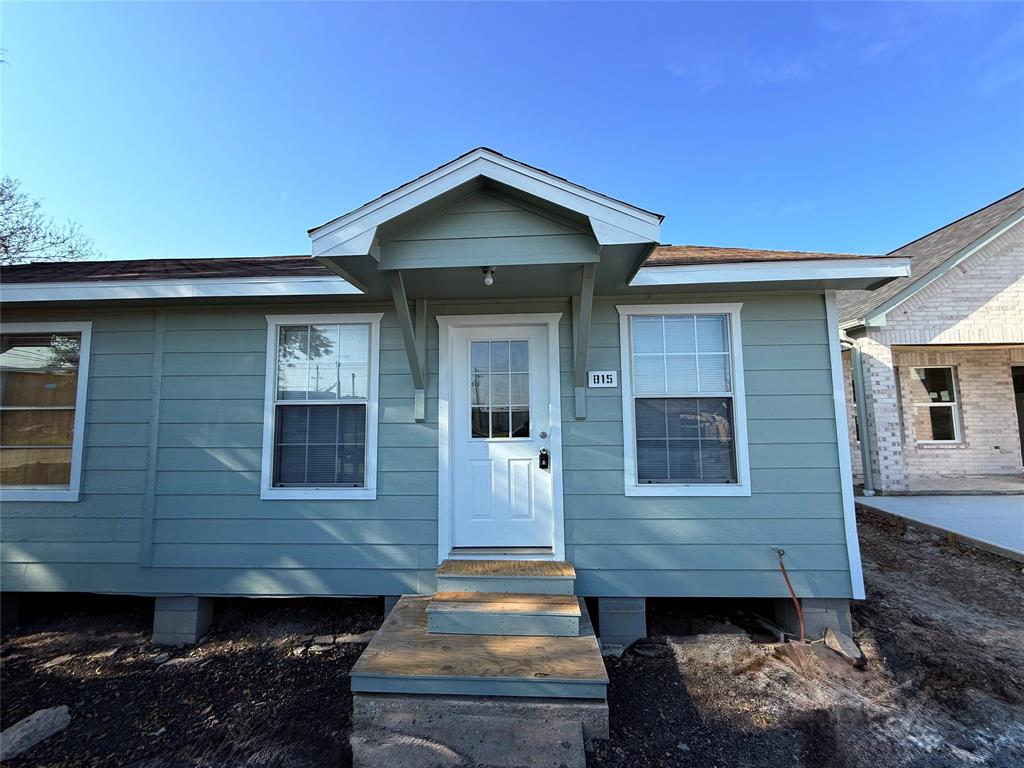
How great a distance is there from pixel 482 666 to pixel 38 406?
13.7ft

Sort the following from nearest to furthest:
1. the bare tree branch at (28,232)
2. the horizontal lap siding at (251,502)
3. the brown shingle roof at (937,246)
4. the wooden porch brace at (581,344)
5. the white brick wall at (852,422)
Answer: the wooden porch brace at (581,344) < the horizontal lap siding at (251,502) < the brown shingle roof at (937,246) < the white brick wall at (852,422) < the bare tree branch at (28,232)

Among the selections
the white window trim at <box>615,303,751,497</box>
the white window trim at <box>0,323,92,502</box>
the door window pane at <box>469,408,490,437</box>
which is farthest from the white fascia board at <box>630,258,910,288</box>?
the white window trim at <box>0,323,92,502</box>

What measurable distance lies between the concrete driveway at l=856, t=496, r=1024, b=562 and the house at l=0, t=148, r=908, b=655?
2.66 meters

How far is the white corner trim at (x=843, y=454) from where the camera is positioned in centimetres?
314

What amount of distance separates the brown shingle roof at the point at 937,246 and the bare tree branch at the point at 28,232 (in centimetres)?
1554

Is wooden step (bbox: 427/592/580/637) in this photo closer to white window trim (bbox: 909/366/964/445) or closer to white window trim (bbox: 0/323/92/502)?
white window trim (bbox: 0/323/92/502)

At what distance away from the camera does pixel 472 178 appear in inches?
99.9

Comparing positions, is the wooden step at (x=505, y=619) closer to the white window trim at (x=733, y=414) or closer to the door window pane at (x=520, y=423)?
the white window trim at (x=733, y=414)

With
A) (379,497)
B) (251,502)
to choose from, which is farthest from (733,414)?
(251,502)

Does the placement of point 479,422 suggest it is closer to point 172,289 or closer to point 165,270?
point 172,289

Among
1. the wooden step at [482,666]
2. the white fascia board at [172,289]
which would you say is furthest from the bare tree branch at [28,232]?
the wooden step at [482,666]

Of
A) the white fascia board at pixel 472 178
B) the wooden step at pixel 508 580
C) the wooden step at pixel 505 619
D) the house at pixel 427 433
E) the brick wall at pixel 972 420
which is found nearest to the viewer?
the white fascia board at pixel 472 178

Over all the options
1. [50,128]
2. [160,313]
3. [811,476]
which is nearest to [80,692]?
[160,313]

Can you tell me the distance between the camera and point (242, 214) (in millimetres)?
9391
